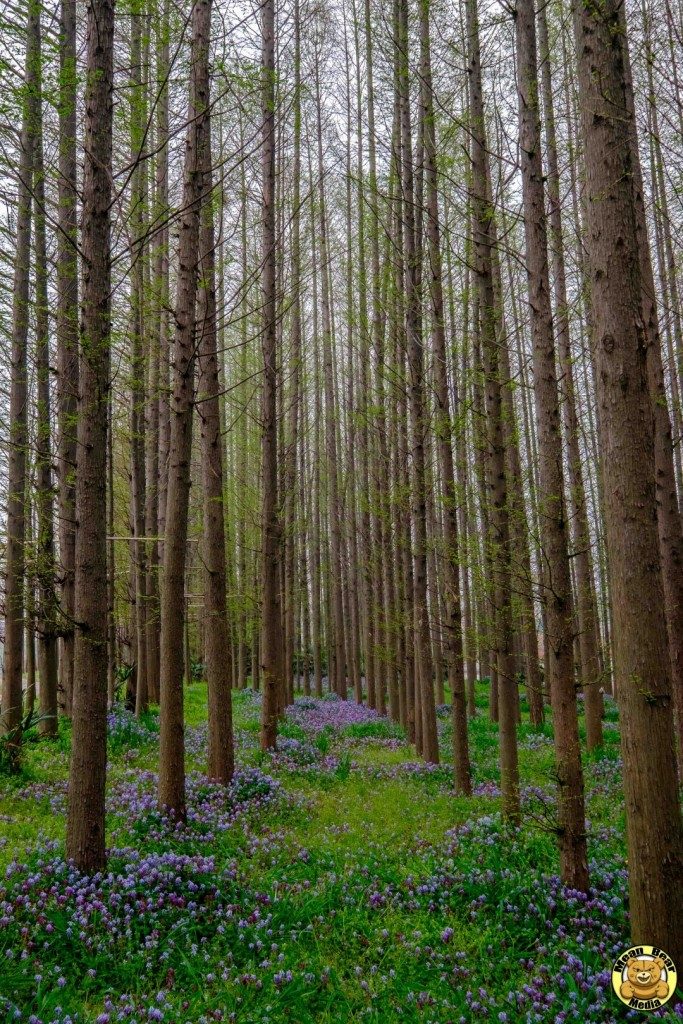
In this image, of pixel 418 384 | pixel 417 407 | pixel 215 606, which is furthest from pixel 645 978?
pixel 418 384

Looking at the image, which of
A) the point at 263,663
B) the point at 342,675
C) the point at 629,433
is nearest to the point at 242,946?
the point at 629,433

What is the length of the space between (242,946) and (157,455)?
10554 millimetres

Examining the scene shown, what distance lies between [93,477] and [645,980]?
15.4ft

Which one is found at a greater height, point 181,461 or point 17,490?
point 17,490

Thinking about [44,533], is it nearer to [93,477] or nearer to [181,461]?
[181,461]

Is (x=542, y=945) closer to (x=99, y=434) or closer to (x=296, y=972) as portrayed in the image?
(x=296, y=972)

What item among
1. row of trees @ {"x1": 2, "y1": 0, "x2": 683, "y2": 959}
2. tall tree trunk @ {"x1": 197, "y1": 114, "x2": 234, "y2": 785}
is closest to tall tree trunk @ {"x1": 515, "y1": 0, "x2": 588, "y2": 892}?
row of trees @ {"x1": 2, "y1": 0, "x2": 683, "y2": 959}

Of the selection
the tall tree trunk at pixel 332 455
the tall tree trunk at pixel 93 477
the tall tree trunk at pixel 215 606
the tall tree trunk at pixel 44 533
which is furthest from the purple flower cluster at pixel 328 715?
the tall tree trunk at pixel 93 477

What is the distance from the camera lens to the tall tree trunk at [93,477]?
4.42 metres

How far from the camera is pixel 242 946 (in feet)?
13.1

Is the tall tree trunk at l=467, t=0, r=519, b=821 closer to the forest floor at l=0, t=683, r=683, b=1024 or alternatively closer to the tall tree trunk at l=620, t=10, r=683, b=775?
the forest floor at l=0, t=683, r=683, b=1024

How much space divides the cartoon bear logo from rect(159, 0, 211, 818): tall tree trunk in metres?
3.95

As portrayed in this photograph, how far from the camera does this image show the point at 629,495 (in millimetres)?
3443

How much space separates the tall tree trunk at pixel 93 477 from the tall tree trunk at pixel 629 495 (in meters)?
3.49
